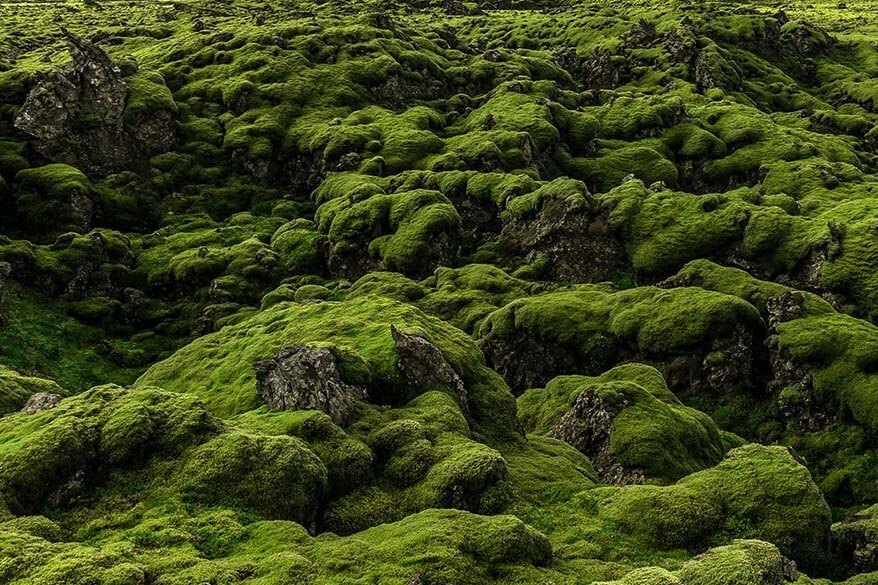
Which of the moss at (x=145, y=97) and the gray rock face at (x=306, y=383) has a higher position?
the moss at (x=145, y=97)

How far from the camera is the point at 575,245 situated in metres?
71.0

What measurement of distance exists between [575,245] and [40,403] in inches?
2124

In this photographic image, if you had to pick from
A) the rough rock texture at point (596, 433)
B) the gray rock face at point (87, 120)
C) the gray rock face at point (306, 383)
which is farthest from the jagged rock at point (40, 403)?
the gray rock face at point (87, 120)

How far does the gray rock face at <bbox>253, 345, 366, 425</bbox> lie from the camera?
3097 centimetres

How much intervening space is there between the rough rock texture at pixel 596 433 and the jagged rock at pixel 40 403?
28.2 m

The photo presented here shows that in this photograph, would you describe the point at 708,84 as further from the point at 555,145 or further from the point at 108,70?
the point at 108,70

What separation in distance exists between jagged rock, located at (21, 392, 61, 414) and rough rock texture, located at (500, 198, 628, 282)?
50.4 meters

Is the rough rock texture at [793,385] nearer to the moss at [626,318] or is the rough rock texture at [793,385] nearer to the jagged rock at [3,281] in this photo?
the moss at [626,318]

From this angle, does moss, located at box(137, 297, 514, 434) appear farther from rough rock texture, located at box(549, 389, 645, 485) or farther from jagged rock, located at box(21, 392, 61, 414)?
jagged rock, located at box(21, 392, 61, 414)

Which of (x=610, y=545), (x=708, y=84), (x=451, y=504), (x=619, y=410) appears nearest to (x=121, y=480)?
(x=451, y=504)

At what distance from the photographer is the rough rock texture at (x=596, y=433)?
3725cm

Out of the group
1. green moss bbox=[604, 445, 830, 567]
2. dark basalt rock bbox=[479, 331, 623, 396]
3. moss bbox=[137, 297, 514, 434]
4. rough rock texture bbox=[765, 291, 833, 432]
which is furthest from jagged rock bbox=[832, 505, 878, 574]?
dark basalt rock bbox=[479, 331, 623, 396]

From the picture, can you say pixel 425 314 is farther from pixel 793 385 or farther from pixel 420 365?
pixel 793 385

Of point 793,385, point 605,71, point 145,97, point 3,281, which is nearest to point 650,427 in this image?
point 793,385
